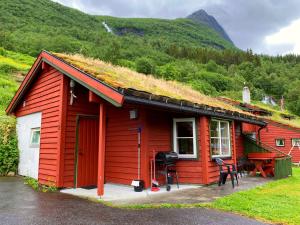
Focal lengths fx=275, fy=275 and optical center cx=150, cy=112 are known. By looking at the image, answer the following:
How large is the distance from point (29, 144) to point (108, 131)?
3207 millimetres

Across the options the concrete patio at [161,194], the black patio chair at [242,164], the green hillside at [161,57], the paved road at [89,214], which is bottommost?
the paved road at [89,214]

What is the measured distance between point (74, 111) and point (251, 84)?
2483 inches

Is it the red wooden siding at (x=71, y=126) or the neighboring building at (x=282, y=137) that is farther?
the neighboring building at (x=282, y=137)

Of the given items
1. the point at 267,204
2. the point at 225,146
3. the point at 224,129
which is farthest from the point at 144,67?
the point at 267,204

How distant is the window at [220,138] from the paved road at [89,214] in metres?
4.28

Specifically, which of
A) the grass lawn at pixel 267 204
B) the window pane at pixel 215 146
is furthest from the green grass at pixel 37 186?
the window pane at pixel 215 146

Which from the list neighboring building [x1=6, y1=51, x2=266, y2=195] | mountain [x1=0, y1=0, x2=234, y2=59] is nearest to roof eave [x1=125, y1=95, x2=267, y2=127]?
neighboring building [x1=6, y1=51, x2=266, y2=195]

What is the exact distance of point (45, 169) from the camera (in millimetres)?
8617

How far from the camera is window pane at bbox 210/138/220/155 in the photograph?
31.3 ft

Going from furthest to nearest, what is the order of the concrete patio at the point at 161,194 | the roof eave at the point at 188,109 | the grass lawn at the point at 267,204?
1. the roof eave at the point at 188,109
2. the concrete patio at the point at 161,194
3. the grass lawn at the point at 267,204

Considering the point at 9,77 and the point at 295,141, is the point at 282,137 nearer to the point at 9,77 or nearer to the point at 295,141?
the point at 295,141

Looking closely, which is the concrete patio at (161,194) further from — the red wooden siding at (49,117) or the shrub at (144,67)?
the shrub at (144,67)

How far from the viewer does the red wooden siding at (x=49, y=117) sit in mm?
8250

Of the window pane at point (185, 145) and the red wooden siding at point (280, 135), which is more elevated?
the red wooden siding at point (280, 135)
